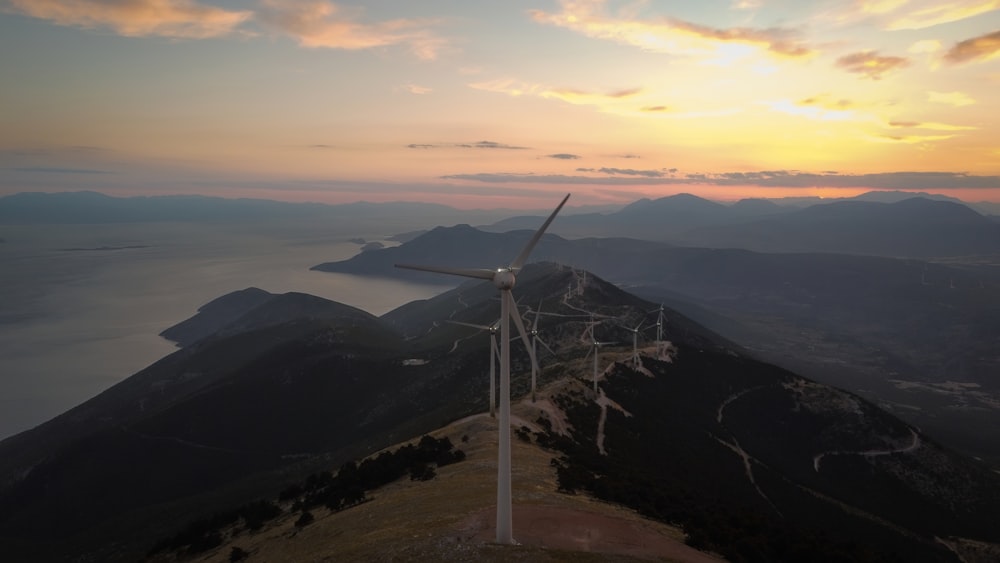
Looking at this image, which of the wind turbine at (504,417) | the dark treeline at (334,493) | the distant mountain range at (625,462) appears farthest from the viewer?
the distant mountain range at (625,462)

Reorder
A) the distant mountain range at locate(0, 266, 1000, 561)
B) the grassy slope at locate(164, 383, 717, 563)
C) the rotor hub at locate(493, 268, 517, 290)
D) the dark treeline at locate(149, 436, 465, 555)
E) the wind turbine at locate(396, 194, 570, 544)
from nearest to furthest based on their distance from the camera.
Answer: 1. the wind turbine at locate(396, 194, 570, 544)
2. the grassy slope at locate(164, 383, 717, 563)
3. the rotor hub at locate(493, 268, 517, 290)
4. the dark treeline at locate(149, 436, 465, 555)
5. the distant mountain range at locate(0, 266, 1000, 561)

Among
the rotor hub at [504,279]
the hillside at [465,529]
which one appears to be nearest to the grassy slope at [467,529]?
the hillside at [465,529]

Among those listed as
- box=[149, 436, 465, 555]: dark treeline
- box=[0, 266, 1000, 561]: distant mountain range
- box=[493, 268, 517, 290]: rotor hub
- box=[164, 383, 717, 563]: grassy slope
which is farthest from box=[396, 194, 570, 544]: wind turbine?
box=[149, 436, 465, 555]: dark treeline

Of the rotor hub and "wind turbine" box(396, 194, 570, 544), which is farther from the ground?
the rotor hub

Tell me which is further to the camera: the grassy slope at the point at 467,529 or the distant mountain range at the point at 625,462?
the distant mountain range at the point at 625,462

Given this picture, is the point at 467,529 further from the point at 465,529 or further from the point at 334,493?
the point at 334,493

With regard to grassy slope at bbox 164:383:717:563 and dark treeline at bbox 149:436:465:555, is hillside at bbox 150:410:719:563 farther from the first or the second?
dark treeline at bbox 149:436:465:555

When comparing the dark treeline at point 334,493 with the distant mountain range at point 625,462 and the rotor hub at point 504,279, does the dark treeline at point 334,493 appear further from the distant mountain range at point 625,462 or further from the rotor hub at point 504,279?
the rotor hub at point 504,279

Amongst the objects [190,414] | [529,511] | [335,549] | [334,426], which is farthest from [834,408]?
[190,414]

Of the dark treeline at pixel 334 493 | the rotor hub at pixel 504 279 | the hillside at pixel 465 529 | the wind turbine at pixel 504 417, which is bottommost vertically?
the dark treeline at pixel 334 493
